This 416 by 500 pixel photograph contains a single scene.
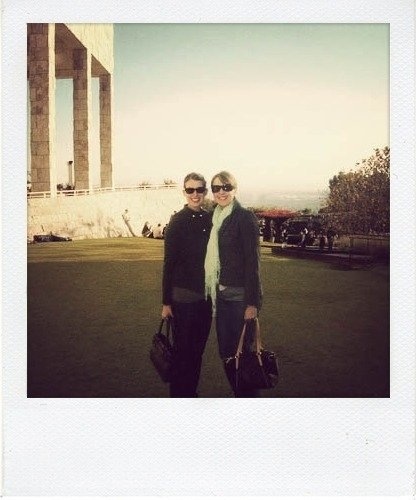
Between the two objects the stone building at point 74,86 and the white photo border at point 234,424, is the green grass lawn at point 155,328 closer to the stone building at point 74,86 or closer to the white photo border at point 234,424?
the white photo border at point 234,424

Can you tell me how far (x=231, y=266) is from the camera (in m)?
3.83

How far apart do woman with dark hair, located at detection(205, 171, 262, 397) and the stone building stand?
868mm

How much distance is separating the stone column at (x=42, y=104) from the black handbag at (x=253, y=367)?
66.8 inches

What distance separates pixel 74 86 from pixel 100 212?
0.91m

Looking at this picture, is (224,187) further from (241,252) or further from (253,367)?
(253,367)

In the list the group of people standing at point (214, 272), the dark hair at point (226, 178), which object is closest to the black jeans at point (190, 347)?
the group of people standing at point (214, 272)

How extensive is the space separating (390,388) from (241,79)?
2342mm

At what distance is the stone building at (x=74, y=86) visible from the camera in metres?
Answer: 3.85

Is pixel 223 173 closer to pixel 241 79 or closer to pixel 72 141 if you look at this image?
pixel 241 79

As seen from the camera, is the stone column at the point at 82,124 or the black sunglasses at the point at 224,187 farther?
the stone column at the point at 82,124

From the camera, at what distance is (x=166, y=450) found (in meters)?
3.83

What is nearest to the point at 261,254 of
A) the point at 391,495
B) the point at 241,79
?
the point at 241,79

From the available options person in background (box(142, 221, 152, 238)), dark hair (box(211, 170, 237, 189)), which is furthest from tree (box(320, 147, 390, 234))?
person in background (box(142, 221, 152, 238))

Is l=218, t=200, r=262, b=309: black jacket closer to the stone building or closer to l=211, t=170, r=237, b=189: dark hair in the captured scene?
l=211, t=170, r=237, b=189: dark hair
